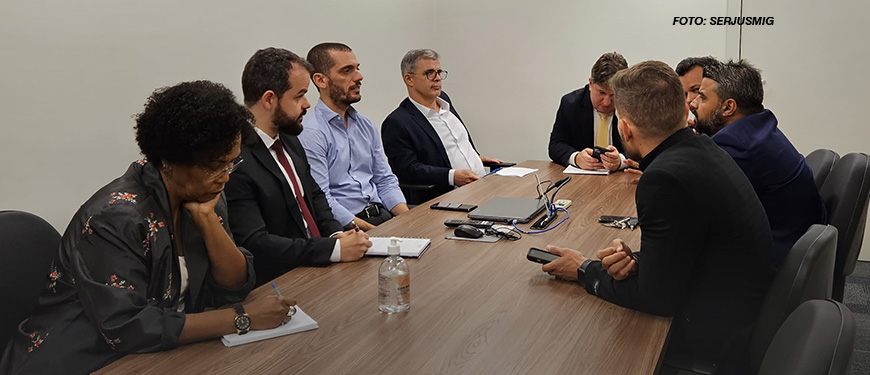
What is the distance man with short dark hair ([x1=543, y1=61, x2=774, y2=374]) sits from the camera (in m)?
1.62

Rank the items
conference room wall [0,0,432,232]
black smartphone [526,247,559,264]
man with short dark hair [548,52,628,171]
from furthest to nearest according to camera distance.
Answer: man with short dark hair [548,52,628,171], conference room wall [0,0,432,232], black smartphone [526,247,559,264]

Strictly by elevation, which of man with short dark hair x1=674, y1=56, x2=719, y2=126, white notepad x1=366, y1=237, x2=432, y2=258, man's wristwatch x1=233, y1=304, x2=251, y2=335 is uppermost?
man's wristwatch x1=233, y1=304, x2=251, y2=335

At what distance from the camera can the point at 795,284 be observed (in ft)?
5.33

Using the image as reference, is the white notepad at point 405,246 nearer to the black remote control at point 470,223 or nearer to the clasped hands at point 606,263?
the black remote control at point 470,223

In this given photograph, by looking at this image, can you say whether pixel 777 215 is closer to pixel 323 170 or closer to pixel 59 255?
pixel 323 170

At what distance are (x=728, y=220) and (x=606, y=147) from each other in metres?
2.75

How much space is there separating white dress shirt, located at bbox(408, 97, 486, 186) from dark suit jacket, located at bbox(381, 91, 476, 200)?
0.24ft

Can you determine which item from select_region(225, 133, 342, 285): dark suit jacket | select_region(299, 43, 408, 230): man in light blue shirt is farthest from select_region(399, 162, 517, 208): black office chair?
select_region(225, 133, 342, 285): dark suit jacket

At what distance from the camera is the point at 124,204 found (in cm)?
154

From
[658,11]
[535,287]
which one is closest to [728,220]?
[535,287]

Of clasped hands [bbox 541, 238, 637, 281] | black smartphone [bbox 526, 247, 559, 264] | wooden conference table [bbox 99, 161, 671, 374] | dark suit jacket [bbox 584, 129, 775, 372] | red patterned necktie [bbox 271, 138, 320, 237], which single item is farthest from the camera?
red patterned necktie [bbox 271, 138, 320, 237]

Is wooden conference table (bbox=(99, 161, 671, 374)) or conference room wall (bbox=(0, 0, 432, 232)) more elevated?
conference room wall (bbox=(0, 0, 432, 232))

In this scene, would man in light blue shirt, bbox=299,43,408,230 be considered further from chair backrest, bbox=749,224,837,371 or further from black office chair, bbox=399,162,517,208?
chair backrest, bbox=749,224,837,371

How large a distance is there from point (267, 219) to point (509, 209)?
104 centimetres
